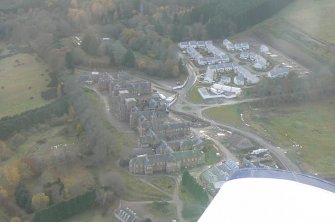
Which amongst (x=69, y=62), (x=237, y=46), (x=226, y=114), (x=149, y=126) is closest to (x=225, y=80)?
(x=226, y=114)

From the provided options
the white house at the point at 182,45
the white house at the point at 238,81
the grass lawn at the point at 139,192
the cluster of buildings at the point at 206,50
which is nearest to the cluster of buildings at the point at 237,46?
the cluster of buildings at the point at 206,50

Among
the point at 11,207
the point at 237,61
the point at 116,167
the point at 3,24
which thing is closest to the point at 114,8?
the point at 3,24

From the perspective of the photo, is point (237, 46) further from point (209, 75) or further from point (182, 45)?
point (209, 75)

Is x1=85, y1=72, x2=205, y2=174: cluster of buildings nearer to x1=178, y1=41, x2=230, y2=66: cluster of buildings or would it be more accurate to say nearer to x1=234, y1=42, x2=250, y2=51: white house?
x1=178, y1=41, x2=230, y2=66: cluster of buildings

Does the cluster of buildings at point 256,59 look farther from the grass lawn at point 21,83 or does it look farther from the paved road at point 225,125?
the grass lawn at point 21,83

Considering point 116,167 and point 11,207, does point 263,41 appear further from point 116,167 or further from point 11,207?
point 11,207
